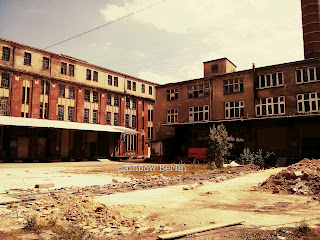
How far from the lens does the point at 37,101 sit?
31297 mm

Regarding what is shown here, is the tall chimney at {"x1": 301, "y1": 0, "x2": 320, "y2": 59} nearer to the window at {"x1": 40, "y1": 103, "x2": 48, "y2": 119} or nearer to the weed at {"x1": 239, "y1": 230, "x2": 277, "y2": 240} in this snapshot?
the weed at {"x1": 239, "y1": 230, "x2": 277, "y2": 240}

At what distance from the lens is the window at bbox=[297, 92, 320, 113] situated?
24438mm

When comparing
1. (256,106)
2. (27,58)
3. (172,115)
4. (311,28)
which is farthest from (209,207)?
(27,58)

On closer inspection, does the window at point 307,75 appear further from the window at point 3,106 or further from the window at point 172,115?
the window at point 3,106

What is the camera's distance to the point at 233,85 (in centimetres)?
2983

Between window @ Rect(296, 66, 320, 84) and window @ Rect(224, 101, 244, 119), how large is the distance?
6087mm

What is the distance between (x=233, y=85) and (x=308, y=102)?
7.95 m

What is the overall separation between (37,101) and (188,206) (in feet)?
94.6

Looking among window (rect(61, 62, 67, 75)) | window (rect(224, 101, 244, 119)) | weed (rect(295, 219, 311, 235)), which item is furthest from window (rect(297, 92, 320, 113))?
window (rect(61, 62, 67, 75))

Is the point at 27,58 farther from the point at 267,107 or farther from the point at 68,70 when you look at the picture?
the point at 267,107

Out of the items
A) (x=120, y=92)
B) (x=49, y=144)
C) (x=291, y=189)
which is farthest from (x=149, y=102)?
(x=291, y=189)

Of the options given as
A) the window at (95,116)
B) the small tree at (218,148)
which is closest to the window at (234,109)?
the small tree at (218,148)

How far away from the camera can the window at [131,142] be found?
41.0m

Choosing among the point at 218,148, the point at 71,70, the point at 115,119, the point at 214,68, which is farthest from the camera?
the point at 115,119
